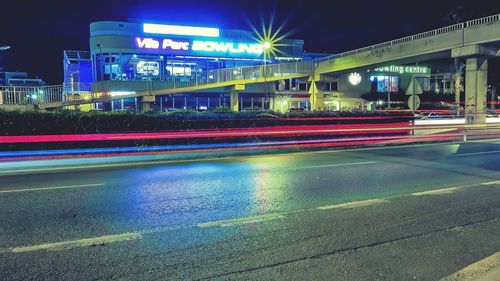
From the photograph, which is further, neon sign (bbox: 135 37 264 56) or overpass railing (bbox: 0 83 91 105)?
neon sign (bbox: 135 37 264 56)

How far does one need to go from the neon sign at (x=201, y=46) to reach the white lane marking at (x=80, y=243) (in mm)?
47352

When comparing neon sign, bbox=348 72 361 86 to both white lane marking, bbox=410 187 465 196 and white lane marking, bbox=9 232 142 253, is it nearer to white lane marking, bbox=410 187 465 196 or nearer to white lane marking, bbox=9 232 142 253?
white lane marking, bbox=410 187 465 196

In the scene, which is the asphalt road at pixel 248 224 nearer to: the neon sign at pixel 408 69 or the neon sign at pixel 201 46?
the neon sign at pixel 201 46

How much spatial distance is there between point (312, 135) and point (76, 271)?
15622 millimetres

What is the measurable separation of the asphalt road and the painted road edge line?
12 centimetres

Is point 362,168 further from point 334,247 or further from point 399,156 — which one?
point 334,247

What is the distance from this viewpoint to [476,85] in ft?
102

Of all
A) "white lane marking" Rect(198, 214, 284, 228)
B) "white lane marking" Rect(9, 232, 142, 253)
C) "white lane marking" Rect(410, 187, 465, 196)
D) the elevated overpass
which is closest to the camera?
"white lane marking" Rect(9, 232, 142, 253)

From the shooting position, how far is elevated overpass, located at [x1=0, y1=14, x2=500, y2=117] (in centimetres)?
2938

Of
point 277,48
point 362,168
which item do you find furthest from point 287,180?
point 277,48

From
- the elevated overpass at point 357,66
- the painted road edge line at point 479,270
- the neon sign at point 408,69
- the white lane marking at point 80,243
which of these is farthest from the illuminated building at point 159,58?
the painted road edge line at point 479,270

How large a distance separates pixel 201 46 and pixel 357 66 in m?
19.9

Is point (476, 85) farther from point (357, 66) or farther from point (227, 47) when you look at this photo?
point (227, 47)

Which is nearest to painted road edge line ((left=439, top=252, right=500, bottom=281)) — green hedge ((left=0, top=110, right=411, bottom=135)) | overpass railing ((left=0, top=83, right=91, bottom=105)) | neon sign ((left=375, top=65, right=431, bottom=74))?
green hedge ((left=0, top=110, right=411, bottom=135))
